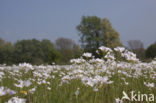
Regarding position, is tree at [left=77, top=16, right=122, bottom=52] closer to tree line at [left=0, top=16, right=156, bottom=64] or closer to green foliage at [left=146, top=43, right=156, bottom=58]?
tree line at [left=0, top=16, right=156, bottom=64]

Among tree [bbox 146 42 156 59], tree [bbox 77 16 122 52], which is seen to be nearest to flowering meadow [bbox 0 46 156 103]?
tree [bbox 146 42 156 59]

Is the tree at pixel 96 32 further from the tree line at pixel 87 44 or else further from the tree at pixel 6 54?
the tree at pixel 6 54

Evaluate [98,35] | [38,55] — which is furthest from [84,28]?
[38,55]

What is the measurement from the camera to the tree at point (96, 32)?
3777 cm

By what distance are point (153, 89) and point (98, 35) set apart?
35.4 metres

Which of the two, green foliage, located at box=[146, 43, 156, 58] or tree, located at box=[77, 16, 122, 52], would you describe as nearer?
green foliage, located at box=[146, 43, 156, 58]

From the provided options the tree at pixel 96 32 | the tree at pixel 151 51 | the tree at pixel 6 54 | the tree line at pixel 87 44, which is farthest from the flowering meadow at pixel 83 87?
the tree at pixel 6 54

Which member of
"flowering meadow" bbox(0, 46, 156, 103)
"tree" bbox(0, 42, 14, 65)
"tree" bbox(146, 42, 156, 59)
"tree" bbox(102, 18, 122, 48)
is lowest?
"flowering meadow" bbox(0, 46, 156, 103)

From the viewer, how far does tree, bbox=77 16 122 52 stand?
37.8m

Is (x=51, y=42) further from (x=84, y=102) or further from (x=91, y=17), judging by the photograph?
(x=84, y=102)

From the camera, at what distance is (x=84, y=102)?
99.7 inches

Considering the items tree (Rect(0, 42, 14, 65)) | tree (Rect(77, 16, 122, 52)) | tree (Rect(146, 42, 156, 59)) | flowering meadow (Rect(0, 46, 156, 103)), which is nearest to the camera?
flowering meadow (Rect(0, 46, 156, 103))

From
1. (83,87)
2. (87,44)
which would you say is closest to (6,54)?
(87,44)

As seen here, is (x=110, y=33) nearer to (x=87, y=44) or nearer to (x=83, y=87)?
(x=87, y=44)
